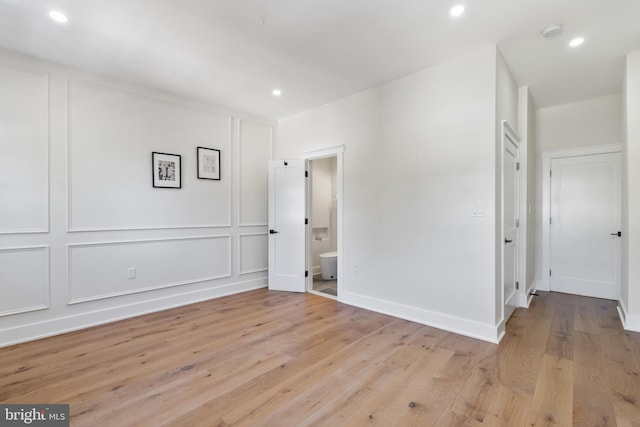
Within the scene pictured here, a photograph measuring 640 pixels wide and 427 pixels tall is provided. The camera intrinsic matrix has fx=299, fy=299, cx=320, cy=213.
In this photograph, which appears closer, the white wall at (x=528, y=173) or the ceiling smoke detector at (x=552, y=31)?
the ceiling smoke detector at (x=552, y=31)

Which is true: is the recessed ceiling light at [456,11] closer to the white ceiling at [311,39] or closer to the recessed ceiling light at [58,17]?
the white ceiling at [311,39]

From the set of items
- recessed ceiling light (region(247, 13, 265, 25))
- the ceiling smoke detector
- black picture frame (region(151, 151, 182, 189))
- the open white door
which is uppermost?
recessed ceiling light (region(247, 13, 265, 25))

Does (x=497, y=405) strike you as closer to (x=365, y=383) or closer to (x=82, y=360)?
(x=365, y=383)

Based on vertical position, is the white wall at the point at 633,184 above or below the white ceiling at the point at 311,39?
below

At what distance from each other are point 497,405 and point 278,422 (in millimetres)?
1312

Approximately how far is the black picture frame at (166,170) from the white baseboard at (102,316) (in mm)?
1403

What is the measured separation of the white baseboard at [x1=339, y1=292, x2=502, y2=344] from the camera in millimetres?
2711

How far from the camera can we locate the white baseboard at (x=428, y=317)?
8.89 ft

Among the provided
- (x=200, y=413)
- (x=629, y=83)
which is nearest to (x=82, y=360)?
(x=200, y=413)

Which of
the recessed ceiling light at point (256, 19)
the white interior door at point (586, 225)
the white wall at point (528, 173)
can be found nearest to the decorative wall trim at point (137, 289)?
the recessed ceiling light at point (256, 19)

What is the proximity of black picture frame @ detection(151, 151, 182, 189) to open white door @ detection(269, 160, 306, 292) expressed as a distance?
130 cm

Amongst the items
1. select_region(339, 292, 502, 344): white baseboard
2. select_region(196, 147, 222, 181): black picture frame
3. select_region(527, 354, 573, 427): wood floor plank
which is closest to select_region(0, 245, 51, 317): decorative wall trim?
select_region(196, 147, 222, 181): black picture frame

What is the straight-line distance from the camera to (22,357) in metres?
2.45

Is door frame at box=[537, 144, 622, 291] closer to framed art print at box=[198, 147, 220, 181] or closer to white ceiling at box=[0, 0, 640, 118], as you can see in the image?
white ceiling at box=[0, 0, 640, 118]
